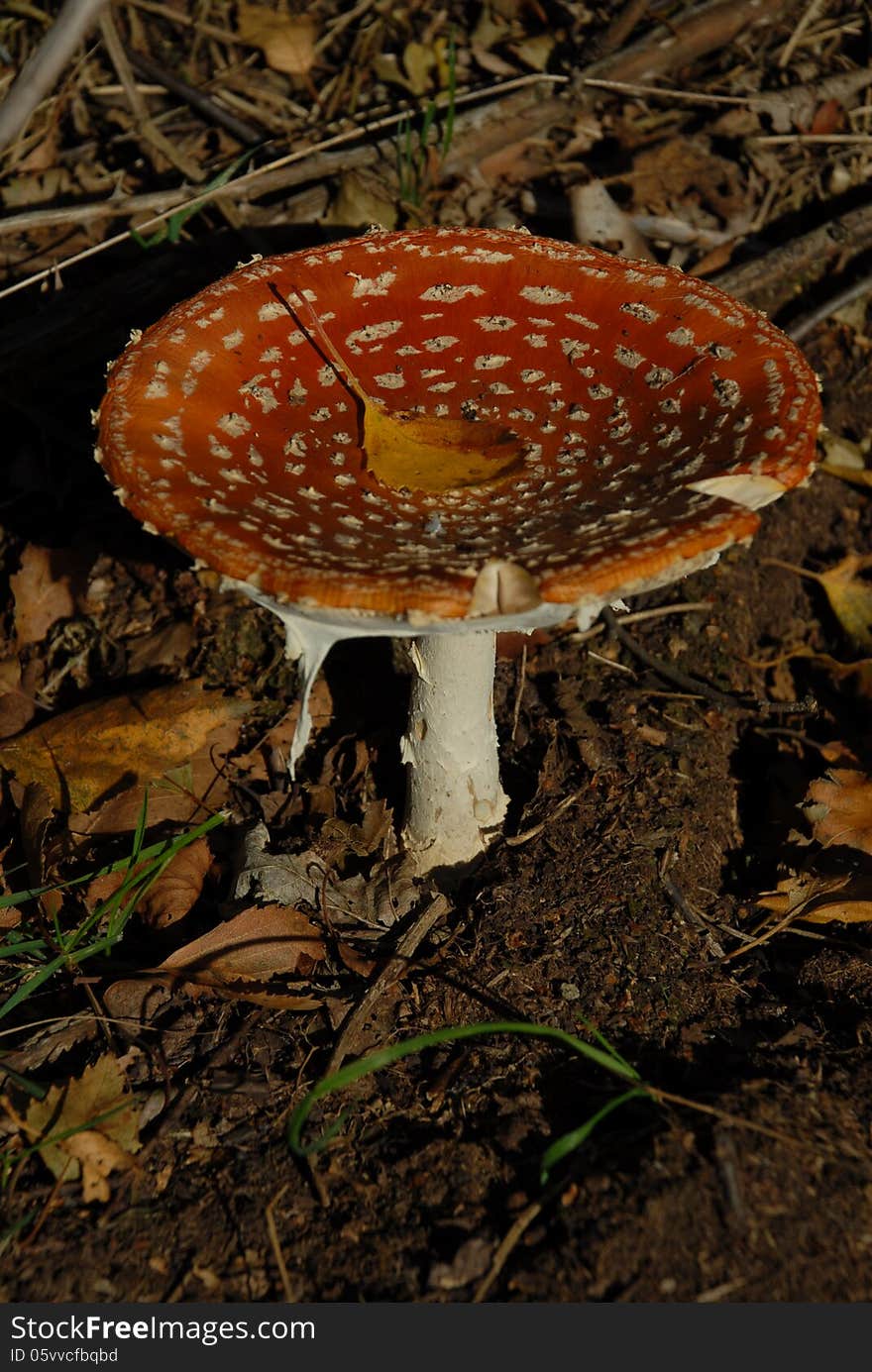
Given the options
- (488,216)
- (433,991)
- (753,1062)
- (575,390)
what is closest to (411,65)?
(488,216)

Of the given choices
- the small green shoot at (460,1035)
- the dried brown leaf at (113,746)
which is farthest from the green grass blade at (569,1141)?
the dried brown leaf at (113,746)

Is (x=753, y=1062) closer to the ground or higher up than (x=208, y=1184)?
closer to the ground

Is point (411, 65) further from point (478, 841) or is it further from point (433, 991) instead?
point (433, 991)

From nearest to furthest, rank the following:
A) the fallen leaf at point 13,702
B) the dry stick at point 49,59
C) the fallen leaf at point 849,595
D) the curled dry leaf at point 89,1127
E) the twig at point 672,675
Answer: the dry stick at point 49,59
the curled dry leaf at point 89,1127
the fallen leaf at point 13,702
the twig at point 672,675
the fallen leaf at point 849,595

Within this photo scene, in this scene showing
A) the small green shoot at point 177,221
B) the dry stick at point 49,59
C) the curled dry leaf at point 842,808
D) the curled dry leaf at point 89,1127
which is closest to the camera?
the dry stick at point 49,59

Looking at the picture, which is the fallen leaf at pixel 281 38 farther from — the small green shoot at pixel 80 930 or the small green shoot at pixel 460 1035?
the small green shoot at pixel 460 1035

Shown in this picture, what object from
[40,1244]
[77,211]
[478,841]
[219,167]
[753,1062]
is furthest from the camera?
[219,167]
